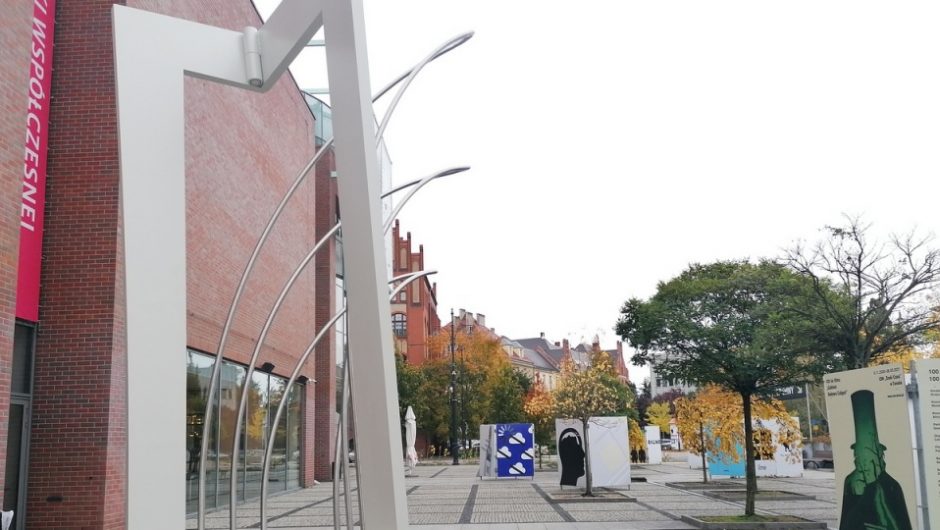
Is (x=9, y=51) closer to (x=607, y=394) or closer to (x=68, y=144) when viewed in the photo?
(x=68, y=144)

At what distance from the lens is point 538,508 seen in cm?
2025

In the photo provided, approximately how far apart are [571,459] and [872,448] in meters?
16.4

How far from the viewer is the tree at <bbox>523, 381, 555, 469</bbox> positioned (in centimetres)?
2616

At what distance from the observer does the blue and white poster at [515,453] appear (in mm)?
31094

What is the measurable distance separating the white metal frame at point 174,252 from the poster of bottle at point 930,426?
7.66 meters

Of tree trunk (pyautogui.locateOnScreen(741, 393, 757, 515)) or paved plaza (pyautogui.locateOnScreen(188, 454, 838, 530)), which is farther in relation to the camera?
paved plaza (pyautogui.locateOnScreen(188, 454, 838, 530))

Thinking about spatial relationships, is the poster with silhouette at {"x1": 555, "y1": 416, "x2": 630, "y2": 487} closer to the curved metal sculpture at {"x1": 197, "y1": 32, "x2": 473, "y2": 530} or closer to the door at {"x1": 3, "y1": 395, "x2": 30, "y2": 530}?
the door at {"x1": 3, "y1": 395, "x2": 30, "y2": 530}

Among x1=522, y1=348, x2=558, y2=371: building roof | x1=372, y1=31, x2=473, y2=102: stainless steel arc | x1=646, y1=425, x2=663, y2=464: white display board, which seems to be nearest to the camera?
x1=372, y1=31, x2=473, y2=102: stainless steel arc

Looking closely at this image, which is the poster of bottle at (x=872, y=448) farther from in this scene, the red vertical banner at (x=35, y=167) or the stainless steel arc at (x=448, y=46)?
the red vertical banner at (x=35, y=167)

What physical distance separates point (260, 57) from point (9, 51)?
8553 mm

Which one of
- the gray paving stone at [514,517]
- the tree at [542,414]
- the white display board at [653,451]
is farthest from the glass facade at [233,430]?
the white display board at [653,451]

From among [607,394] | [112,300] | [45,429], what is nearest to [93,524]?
[45,429]

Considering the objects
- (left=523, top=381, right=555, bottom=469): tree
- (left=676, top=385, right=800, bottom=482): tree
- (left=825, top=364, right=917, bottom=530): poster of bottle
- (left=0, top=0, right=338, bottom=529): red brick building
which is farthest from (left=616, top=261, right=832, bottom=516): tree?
(left=0, top=0, right=338, bottom=529): red brick building

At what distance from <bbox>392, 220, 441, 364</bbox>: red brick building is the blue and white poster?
135ft
